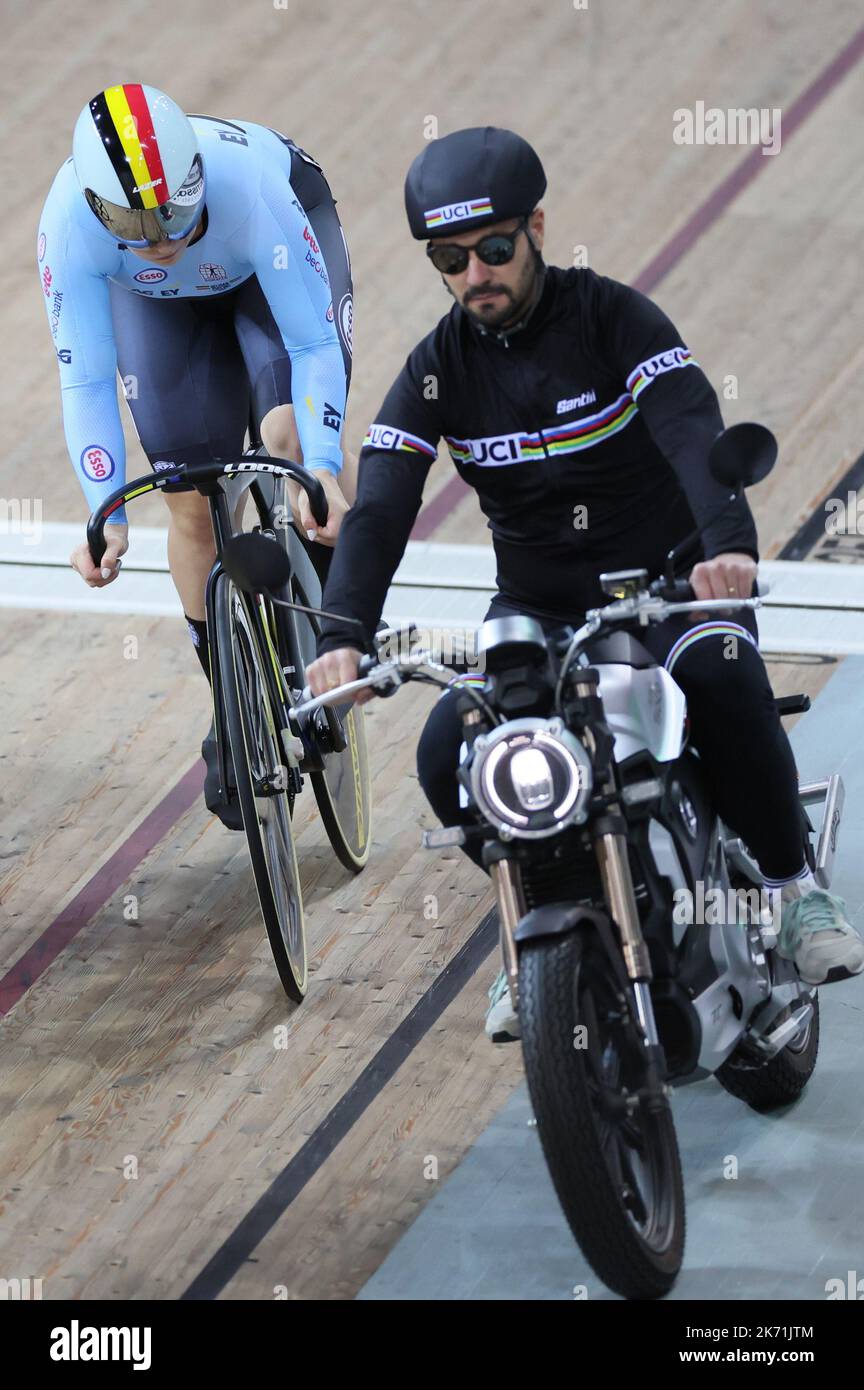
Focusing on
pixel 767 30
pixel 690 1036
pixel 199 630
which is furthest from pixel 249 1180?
pixel 767 30

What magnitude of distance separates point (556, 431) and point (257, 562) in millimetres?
615

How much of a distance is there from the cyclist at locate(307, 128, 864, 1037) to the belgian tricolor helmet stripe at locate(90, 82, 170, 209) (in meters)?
0.79

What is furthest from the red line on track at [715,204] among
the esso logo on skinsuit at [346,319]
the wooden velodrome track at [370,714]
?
the esso logo on skinsuit at [346,319]

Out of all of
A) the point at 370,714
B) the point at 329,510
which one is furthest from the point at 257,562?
the point at 370,714

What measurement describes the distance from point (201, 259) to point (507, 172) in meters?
1.23

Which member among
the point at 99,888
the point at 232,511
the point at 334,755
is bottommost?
the point at 99,888

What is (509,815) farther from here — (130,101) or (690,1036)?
(130,101)

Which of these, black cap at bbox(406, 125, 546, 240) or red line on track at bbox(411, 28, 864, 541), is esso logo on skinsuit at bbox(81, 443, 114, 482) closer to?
black cap at bbox(406, 125, 546, 240)

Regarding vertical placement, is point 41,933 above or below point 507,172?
below

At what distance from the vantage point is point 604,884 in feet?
9.16

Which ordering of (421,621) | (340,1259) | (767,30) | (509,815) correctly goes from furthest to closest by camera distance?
1. (767,30)
2. (421,621)
3. (340,1259)
4. (509,815)

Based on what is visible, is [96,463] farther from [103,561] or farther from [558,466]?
[558,466]

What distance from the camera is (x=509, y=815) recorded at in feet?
8.89

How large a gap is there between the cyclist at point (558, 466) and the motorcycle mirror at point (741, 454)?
176 millimetres
